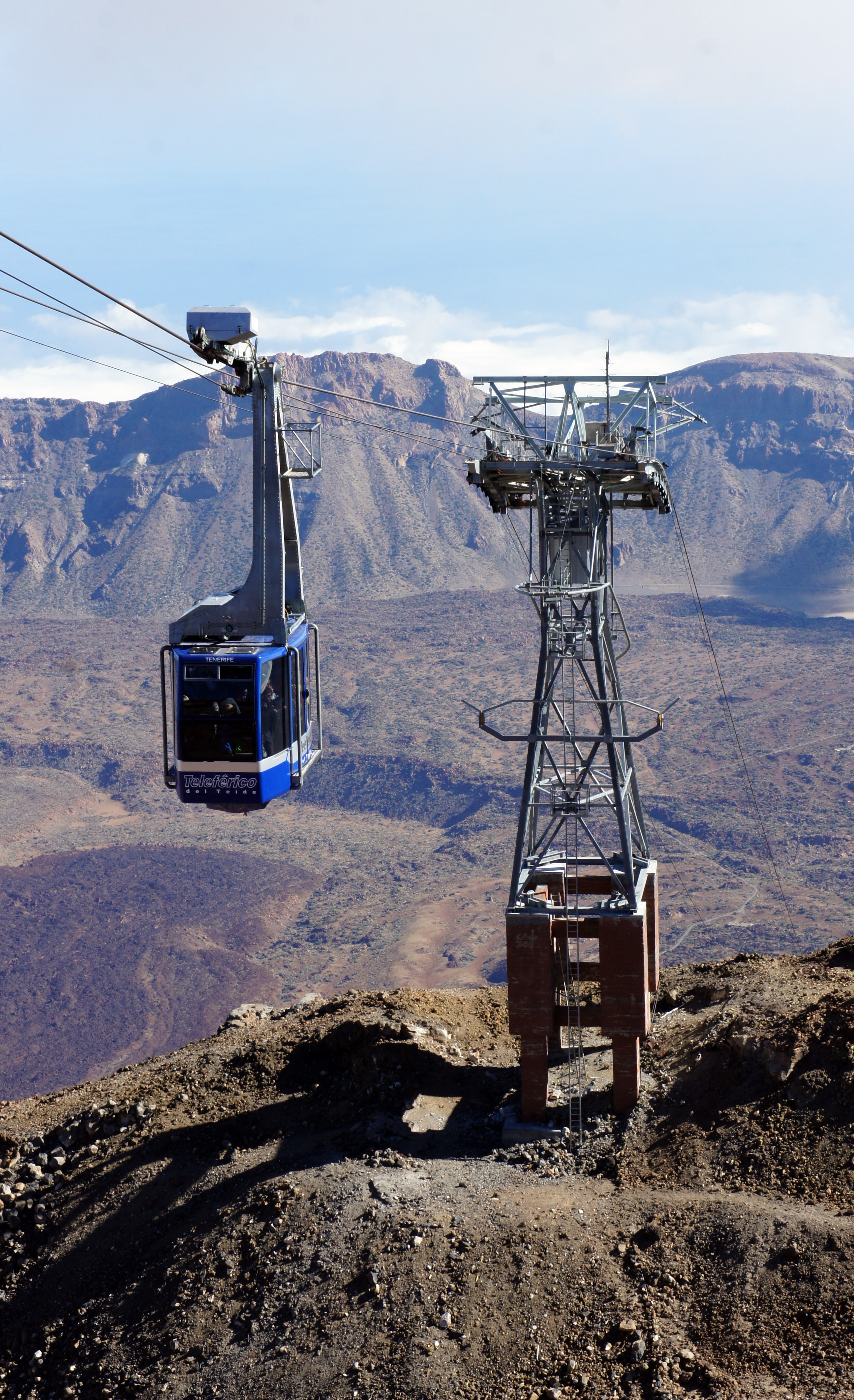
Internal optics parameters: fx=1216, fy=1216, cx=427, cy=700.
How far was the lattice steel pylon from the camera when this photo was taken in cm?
1988

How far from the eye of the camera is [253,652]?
18766 mm

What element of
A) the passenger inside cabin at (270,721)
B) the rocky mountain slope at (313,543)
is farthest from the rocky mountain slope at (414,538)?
the passenger inside cabin at (270,721)

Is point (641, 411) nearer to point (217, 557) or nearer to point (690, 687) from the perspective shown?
point (690, 687)

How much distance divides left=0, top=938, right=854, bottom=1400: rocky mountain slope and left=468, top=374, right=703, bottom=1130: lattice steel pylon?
1521 millimetres

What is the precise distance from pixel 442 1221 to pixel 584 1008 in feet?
15.3

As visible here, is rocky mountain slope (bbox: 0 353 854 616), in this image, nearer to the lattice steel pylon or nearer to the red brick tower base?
the lattice steel pylon

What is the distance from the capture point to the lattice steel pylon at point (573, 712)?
19.9 meters

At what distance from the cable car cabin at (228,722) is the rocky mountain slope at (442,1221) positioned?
18.9 ft

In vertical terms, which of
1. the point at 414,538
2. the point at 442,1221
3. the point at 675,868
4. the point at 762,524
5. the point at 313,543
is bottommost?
the point at 675,868

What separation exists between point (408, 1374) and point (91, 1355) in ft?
16.8

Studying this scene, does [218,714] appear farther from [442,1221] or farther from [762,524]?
[762,524]

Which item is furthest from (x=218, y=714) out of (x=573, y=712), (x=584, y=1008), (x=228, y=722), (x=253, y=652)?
(x=584, y=1008)

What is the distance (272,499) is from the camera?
19719 mm

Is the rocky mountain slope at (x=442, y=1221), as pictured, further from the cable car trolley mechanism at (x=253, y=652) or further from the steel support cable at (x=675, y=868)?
the steel support cable at (x=675, y=868)
